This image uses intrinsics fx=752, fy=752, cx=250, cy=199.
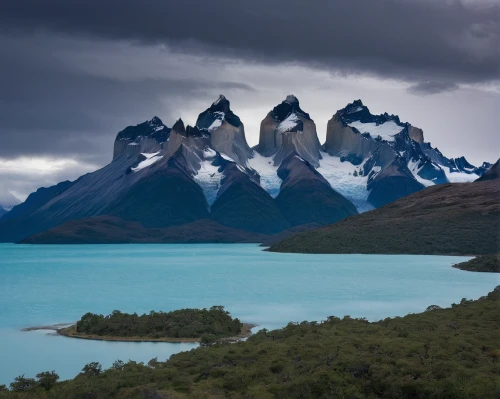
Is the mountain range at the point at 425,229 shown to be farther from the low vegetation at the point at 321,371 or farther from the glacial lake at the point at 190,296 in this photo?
the low vegetation at the point at 321,371

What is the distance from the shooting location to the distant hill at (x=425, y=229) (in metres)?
154

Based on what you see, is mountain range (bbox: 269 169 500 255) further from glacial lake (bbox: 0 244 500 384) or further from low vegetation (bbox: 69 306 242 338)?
low vegetation (bbox: 69 306 242 338)

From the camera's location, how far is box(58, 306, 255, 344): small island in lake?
151 feet

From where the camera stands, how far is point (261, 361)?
105ft

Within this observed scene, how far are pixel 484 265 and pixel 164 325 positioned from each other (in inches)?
2857

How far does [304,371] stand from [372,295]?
141ft

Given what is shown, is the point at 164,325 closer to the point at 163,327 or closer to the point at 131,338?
the point at 163,327

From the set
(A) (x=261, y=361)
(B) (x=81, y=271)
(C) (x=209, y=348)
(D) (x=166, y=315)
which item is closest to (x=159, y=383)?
(A) (x=261, y=361)

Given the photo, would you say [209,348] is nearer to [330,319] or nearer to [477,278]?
[330,319]

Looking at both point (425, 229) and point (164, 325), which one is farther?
point (425, 229)

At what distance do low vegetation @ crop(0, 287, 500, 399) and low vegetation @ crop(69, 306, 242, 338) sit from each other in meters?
8.80

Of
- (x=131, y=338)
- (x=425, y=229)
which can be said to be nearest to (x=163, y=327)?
(x=131, y=338)

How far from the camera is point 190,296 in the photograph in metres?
72.8

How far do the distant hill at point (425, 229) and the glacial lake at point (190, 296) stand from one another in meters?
35.5
